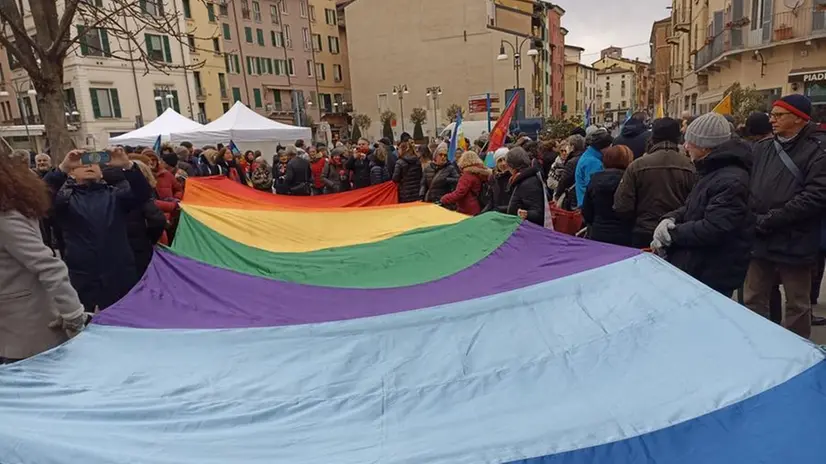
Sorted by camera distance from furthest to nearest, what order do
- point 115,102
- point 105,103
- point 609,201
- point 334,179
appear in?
point 115,102 → point 105,103 → point 334,179 → point 609,201

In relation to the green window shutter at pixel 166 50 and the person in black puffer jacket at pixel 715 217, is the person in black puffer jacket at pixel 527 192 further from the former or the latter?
the green window shutter at pixel 166 50

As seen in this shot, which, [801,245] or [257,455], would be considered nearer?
[257,455]

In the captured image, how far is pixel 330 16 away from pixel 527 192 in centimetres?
5884

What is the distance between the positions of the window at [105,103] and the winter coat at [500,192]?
3825 cm

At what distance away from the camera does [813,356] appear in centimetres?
232

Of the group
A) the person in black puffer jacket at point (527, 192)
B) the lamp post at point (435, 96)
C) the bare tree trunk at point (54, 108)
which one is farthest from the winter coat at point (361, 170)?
the lamp post at point (435, 96)

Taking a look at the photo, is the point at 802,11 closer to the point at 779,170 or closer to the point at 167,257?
the point at 779,170

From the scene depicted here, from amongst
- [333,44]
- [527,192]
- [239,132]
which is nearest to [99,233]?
[527,192]

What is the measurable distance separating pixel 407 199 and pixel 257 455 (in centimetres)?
708

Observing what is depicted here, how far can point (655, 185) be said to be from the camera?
4449 mm

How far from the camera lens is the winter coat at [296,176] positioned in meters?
10.5

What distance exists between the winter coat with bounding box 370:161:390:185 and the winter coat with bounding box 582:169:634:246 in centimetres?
623

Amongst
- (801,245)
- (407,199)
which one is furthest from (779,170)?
(407,199)

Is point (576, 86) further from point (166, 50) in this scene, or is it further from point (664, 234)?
point (664, 234)
